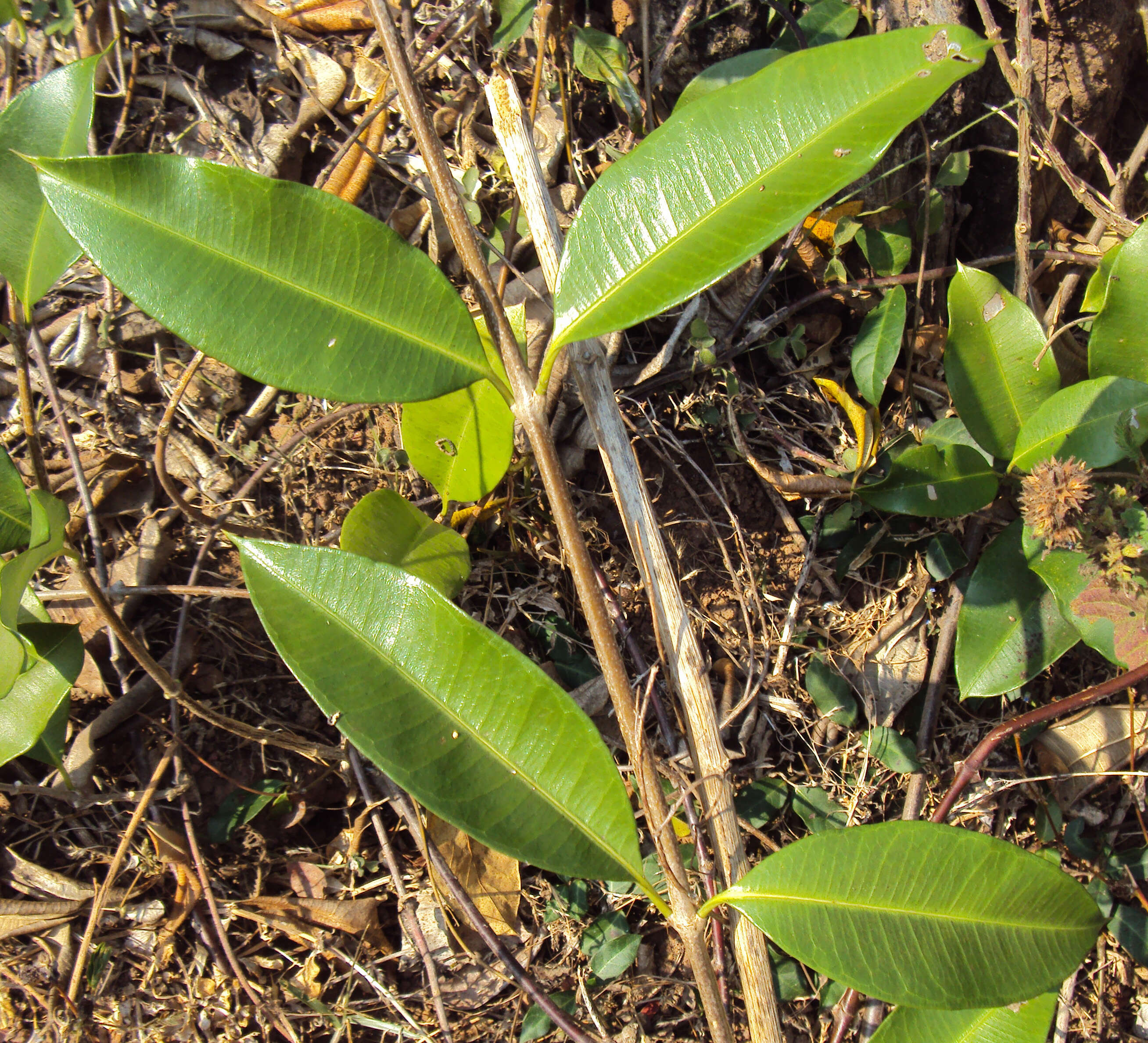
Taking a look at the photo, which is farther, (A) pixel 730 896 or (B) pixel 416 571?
(B) pixel 416 571

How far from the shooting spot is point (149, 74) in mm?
1686


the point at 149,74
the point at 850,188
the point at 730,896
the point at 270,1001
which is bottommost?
the point at 270,1001

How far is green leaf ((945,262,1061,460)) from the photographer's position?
132cm

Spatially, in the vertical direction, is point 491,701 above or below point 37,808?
above

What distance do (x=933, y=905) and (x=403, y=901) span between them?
3.19 feet

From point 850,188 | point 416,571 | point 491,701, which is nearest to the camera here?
point 491,701

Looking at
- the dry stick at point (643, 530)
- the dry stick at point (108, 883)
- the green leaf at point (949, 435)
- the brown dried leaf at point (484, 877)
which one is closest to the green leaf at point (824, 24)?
the dry stick at point (643, 530)

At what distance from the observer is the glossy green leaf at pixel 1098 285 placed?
1.40m

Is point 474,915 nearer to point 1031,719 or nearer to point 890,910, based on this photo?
point 890,910

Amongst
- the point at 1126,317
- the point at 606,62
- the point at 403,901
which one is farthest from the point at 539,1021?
the point at 606,62

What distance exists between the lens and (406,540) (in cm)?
130

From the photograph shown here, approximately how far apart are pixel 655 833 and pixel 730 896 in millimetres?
125

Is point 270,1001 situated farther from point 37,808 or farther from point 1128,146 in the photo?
point 1128,146

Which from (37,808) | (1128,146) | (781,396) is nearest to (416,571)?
(781,396)
